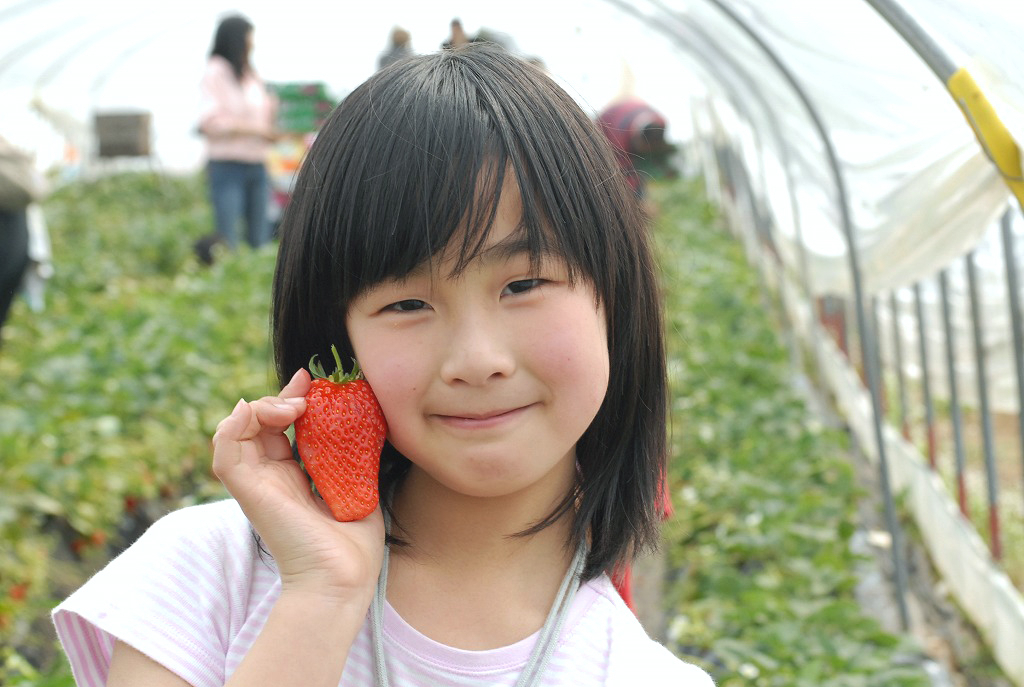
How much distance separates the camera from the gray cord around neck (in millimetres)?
1207

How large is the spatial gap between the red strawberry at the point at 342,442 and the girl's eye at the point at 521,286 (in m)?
0.17

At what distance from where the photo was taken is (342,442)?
1189mm

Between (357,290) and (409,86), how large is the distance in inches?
8.5

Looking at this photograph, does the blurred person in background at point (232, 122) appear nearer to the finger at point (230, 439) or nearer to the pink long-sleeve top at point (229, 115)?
the pink long-sleeve top at point (229, 115)

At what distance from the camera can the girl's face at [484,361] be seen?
115 cm

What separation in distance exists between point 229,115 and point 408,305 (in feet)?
23.0

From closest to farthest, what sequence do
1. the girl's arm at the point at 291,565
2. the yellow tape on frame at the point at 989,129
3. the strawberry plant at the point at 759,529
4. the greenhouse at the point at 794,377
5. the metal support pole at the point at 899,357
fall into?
1. the girl's arm at the point at 291,565
2. the yellow tape on frame at the point at 989,129
3. the greenhouse at the point at 794,377
4. the strawberry plant at the point at 759,529
5. the metal support pole at the point at 899,357

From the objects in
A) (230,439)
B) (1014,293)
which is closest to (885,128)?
(1014,293)

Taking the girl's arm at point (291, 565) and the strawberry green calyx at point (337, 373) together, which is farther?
the strawberry green calyx at point (337, 373)

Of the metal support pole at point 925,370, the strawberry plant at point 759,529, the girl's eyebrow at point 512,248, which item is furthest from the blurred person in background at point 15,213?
the girl's eyebrow at point 512,248

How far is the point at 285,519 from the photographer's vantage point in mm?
1136

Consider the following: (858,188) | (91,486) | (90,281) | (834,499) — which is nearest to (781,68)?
(858,188)

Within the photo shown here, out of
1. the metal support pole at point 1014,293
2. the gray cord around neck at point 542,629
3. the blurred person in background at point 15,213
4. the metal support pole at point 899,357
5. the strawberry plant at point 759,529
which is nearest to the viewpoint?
the gray cord around neck at point 542,629

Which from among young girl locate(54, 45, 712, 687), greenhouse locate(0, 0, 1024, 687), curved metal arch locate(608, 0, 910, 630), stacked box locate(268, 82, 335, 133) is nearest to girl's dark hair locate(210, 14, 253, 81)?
greenhouse locate(0, 0, 1024, 687)
